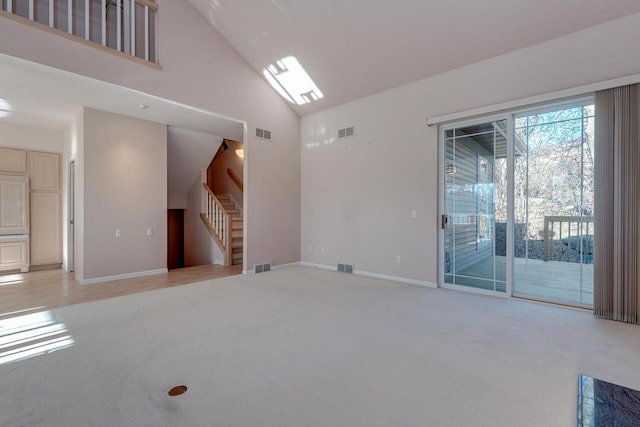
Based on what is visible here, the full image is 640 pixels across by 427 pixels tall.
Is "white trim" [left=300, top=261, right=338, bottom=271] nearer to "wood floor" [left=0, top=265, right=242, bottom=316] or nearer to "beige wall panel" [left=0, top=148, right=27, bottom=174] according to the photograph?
"wood floor" [left=0, top=265, right=242, bottom=316]

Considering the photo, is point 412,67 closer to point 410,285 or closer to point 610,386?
point 410,285

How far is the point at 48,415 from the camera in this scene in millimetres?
1756

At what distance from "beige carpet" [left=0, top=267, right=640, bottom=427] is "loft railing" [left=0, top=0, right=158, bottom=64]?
3.61 metres

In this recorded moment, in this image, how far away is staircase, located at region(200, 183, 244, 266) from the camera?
22.2 ft

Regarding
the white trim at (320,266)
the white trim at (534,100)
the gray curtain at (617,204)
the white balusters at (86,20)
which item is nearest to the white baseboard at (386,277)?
the white trim at (320,266)

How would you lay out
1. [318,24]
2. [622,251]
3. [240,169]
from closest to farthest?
[622,251] < [318,24] < [240,169]

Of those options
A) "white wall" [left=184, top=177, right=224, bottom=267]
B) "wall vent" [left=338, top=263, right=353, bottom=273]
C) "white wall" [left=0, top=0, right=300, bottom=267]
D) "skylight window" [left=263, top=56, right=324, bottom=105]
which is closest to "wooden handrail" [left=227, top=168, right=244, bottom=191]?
"white wall" [left=184, top=177, right=224, bottom=267]

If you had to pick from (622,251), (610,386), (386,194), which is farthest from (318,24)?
(610,386)

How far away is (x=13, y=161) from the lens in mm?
5746

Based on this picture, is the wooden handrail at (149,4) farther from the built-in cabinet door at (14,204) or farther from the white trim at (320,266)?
the white trim at (320,266)

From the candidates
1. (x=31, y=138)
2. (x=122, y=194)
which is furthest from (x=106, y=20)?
(x=31, y=138)

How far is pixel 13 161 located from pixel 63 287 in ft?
9.91

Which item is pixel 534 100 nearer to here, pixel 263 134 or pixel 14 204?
pixel 263 134

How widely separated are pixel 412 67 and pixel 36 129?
728 cm
